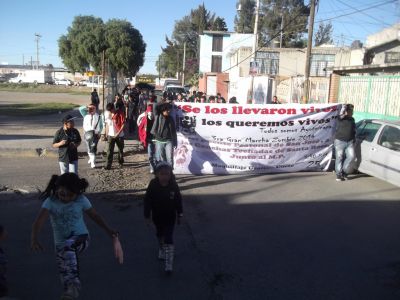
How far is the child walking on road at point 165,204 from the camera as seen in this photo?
4660 mm

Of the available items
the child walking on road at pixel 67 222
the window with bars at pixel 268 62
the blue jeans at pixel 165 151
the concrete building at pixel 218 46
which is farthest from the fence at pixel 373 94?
the concrete building at pixel 218 46

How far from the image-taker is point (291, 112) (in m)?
10.1

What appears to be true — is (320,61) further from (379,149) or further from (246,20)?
(246,20)

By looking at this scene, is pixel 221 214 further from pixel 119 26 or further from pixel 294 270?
pixel 119 26

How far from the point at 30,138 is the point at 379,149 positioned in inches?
410

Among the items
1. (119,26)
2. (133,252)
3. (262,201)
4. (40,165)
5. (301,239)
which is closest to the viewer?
(133,252)

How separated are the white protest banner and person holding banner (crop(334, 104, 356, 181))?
76cm

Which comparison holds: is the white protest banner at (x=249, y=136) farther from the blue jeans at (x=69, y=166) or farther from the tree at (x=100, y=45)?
the tree at (x=100, y=45)

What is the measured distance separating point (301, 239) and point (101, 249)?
2.62 m

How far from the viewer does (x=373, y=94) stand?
48.8ft

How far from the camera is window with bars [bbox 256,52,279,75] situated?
4116 centimetres

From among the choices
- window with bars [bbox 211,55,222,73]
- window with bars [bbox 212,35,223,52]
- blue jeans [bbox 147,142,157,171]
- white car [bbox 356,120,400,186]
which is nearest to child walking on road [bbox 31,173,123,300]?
blue jeans [bbox 147,142,157,171]

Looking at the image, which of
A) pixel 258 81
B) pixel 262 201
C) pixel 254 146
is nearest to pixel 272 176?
pixel 254 146

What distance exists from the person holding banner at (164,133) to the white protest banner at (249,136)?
30.7 inches
